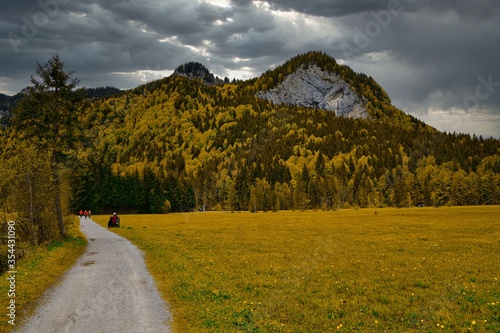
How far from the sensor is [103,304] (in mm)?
14430

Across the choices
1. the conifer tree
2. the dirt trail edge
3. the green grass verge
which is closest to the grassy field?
the dirt trail edge

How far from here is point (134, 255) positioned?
90.8 feet

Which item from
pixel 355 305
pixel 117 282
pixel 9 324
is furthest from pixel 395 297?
Answer: pixel 9 324

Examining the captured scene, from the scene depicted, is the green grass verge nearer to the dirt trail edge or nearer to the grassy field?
the dirt trail edge

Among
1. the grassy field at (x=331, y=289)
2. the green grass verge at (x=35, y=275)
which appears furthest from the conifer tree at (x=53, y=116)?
the grassy field at (x=331, y=289)

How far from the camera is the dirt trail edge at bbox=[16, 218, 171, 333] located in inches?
471

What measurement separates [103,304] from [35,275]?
772 cm

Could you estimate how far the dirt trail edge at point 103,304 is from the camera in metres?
12.0

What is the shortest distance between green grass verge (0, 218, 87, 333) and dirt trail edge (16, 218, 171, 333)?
0.54 meters

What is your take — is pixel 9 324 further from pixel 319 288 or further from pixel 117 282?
pixel 319 288

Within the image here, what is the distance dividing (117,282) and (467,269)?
2096 cm

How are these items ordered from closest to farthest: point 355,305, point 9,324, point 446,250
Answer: point 9,324 → point 355,305 → point 446,250

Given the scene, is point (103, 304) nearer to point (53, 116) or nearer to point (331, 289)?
point (331, 289)

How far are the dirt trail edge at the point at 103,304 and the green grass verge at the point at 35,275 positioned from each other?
21.4 inches
